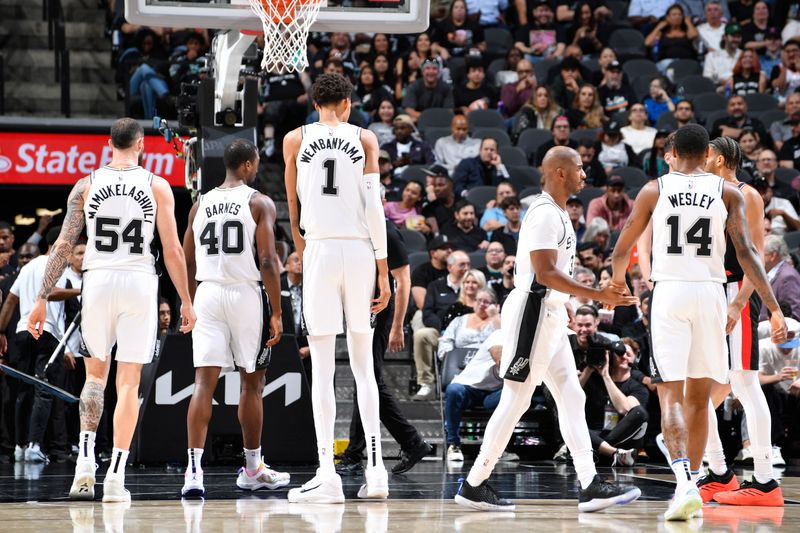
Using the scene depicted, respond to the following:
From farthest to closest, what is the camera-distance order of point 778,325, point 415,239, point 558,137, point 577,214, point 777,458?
point 558,137, point 577,214, point 415,239, point 777,458, point 778,325

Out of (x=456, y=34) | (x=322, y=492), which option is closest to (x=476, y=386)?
→ (x=322, y=492)

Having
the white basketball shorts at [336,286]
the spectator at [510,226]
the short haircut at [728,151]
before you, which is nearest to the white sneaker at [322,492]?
the white basketball shorts at [336,286]

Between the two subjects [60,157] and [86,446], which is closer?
[86,446]

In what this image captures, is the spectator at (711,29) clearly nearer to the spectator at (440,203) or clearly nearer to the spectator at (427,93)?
the spectator at (427,93)

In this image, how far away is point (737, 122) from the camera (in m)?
15.8

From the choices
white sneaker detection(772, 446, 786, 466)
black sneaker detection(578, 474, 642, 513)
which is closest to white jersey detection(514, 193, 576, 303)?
black sneaker detection(578, 474, 642, 513)

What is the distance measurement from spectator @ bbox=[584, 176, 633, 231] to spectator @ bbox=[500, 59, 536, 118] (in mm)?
3065

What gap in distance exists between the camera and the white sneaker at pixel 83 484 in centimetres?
682

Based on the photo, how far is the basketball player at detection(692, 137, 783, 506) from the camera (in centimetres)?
702

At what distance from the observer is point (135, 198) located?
7000 millimetres

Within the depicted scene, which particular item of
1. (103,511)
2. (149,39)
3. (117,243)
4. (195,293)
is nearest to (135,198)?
(117,243)

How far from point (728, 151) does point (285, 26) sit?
3.54 meters

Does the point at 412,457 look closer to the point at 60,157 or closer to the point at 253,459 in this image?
the point at 253,459

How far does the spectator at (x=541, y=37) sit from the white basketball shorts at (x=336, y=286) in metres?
11.9
